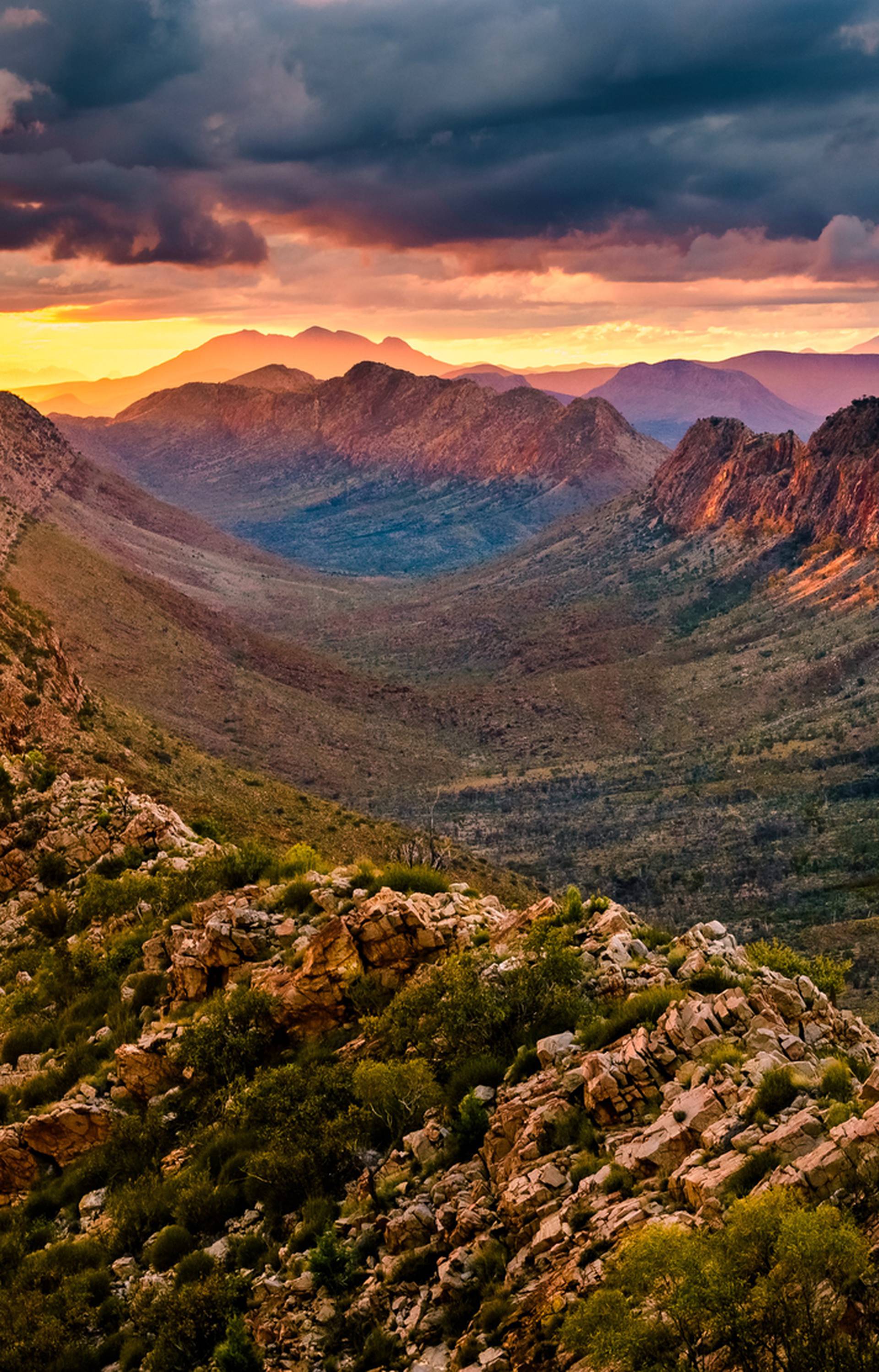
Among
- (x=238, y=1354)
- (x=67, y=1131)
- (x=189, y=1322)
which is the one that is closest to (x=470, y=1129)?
(x=238, y=1354)

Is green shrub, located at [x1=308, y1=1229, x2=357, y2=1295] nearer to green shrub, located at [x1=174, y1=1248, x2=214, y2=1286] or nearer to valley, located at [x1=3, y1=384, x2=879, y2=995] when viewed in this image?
green shrub, located at [x1=174, y1=1248, x2=214, y2=1286]

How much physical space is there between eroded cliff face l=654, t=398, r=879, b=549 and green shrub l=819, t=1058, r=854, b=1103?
434 feet

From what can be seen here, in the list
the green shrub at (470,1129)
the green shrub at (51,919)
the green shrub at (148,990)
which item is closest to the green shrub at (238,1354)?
the green shrub at (470,1129)

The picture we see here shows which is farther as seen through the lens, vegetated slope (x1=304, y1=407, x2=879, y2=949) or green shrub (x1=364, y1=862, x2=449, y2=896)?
vegetated slope (x1=304, y1=407, x2=879, y2=949)

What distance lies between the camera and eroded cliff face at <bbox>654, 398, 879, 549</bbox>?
14562 cm

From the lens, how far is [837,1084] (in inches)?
540

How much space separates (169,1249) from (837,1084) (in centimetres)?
1050

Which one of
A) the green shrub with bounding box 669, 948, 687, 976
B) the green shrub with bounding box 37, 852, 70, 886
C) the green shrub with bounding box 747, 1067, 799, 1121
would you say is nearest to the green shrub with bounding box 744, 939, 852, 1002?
the green shrub with bounding box 669, 948, 687, 976

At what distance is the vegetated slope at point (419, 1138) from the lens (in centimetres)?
1154

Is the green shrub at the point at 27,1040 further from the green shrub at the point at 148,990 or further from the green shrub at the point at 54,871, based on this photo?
the green shrub at the point at 54,871

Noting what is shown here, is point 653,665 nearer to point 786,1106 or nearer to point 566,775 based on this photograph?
point 566,775

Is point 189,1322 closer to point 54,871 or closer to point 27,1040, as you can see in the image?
point 27,1040

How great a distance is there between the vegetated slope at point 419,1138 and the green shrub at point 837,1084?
0.04 m

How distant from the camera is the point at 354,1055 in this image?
63.0 ft
